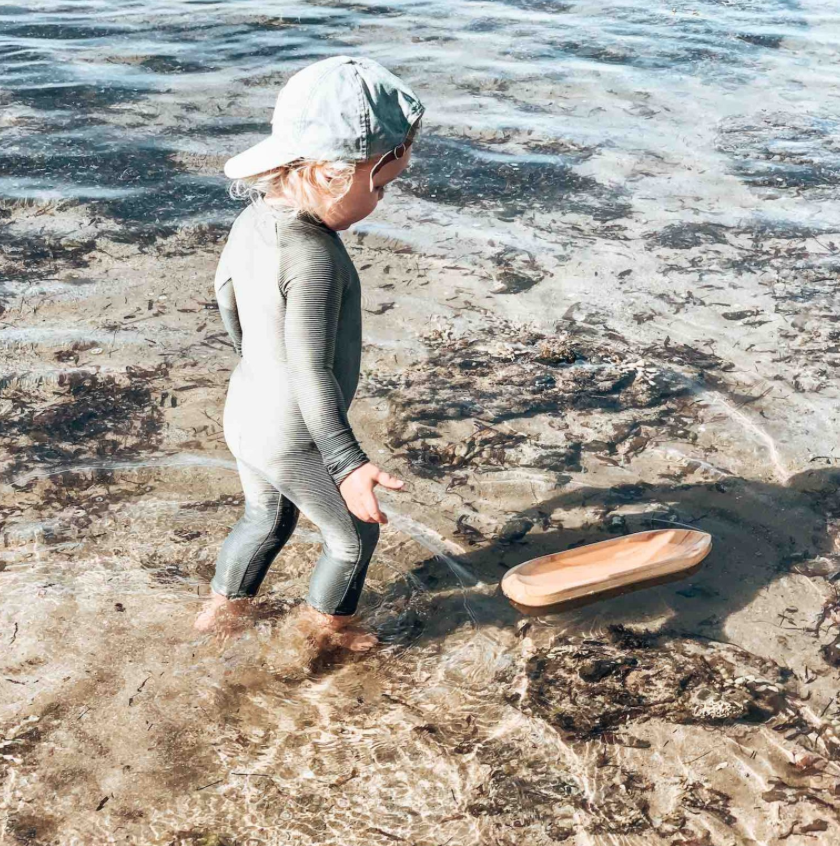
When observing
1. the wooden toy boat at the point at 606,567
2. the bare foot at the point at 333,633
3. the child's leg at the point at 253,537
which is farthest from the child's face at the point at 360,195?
the wooden toy boat at the point at 606,567

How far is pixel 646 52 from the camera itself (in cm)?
1054

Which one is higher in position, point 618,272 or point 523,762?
point 618,272

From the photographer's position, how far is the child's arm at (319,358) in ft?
8.70

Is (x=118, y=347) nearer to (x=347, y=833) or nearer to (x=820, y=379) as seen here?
(x=347, y=833)

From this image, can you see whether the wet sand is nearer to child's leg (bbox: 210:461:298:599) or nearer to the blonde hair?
child's leg (bbox: 210:461:298:599)

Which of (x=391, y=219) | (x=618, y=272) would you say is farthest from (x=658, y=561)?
(x=391, y=219)

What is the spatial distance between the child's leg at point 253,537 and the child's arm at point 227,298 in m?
0.47

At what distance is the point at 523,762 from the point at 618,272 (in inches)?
155

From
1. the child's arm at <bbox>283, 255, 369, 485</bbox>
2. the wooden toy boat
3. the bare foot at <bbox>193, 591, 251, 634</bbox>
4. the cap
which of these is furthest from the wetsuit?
the wooden toy boat

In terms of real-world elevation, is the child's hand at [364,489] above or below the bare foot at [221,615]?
above

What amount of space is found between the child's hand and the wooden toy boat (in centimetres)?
126

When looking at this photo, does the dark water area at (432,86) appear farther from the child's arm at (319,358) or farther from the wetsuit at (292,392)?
the child's arm at (319,358)

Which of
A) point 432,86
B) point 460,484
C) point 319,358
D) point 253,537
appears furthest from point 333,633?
point 432,86

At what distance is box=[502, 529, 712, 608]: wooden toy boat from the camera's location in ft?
12.4
